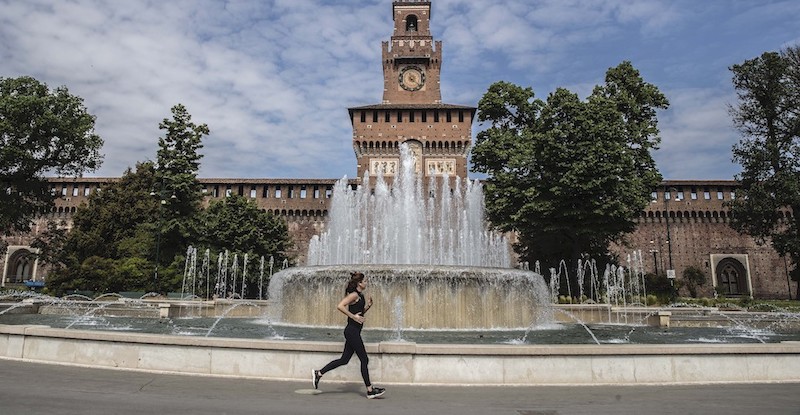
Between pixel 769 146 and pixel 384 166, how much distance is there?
84.1 ft

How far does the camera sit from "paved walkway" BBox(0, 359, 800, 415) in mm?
4770

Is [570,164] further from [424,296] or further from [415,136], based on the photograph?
[415,136]

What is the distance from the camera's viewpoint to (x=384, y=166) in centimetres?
4319

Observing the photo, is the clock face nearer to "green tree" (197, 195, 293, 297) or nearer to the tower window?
the tower window

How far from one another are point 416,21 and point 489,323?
4232cm

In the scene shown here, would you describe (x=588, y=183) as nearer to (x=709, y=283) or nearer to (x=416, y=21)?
(x=709, y=283)

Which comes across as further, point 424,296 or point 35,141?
point 35,141

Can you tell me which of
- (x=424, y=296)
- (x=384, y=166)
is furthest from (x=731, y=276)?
(x=424, y=296)

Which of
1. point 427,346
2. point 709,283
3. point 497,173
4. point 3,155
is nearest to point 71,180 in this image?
point 3,155

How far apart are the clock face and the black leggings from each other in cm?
4300

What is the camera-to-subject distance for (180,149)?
31.7 meters

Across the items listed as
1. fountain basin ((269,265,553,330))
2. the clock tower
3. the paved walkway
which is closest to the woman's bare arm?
the paved walkway

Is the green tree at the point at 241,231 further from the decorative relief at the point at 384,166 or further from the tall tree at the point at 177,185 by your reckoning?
the decorative relief at the point at 384,166

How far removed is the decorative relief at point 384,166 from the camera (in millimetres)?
42938
